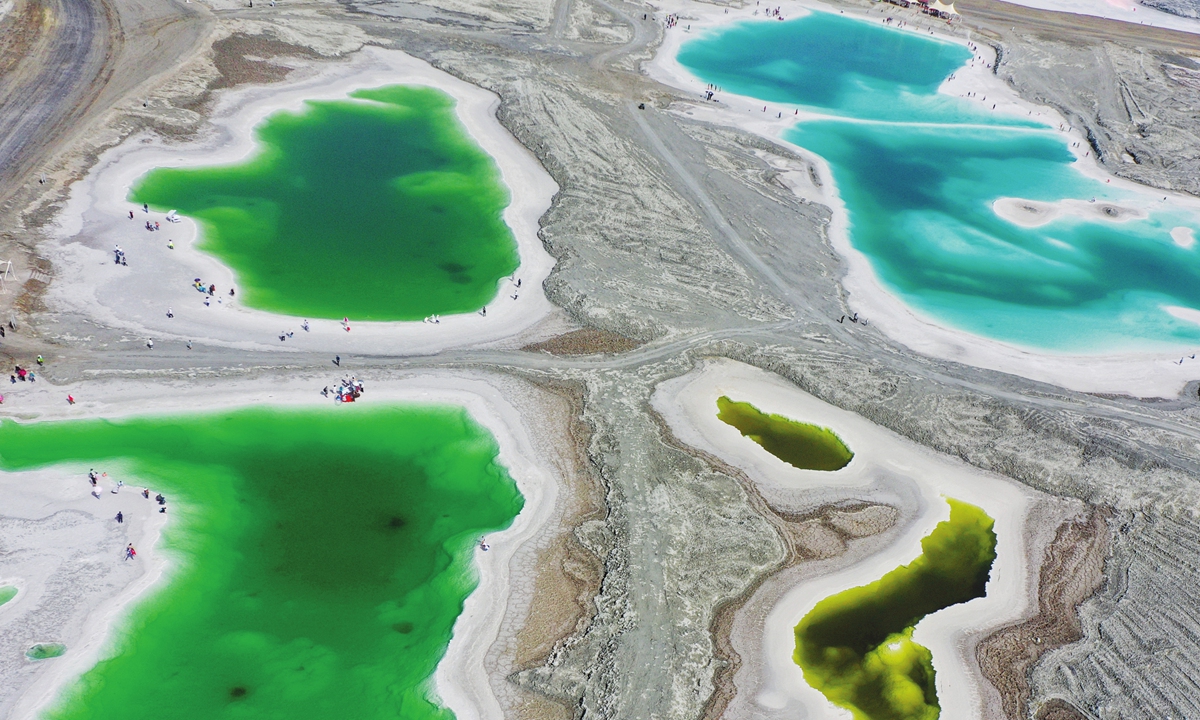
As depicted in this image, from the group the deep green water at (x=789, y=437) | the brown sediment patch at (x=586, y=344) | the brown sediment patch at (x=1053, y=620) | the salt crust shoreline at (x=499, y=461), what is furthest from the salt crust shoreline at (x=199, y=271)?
the brown sediment patch at (x=1053, y=620)

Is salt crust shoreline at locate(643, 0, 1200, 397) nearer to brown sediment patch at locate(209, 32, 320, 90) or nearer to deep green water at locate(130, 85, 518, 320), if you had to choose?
deep green water at locate(130, 85, 518, 320)

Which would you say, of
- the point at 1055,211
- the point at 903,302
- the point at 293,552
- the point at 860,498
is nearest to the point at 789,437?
the point at 860,498

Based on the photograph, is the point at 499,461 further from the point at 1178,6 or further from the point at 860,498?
the point at 1178,6

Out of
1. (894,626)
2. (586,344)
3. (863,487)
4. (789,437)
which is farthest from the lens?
(586,344)

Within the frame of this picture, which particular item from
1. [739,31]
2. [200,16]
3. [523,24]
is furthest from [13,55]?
[739,31]

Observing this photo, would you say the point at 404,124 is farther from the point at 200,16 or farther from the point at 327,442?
the point at 327,442

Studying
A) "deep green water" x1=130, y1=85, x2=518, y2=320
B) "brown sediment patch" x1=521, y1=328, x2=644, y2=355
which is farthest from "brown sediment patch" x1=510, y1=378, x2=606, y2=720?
"deep green water" x1=130, y1=85, x2=518, y2=320

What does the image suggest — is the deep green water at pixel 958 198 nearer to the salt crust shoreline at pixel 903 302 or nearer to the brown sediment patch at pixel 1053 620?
the salt crust shoreline at pixel 903 302
